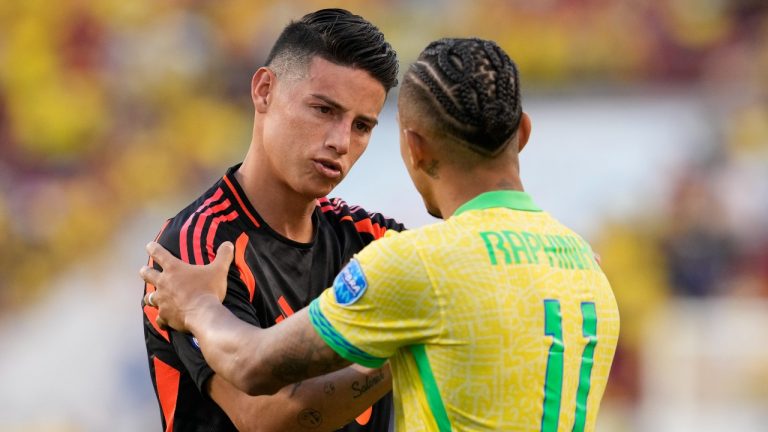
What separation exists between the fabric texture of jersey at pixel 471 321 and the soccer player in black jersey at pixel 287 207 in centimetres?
72

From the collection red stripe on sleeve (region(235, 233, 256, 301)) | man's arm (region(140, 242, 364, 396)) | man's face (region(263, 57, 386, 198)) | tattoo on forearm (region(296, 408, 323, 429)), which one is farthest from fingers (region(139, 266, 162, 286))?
man's face (region(263, 57, 386, 198))

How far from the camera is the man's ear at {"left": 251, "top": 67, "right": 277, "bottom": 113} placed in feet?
11.9

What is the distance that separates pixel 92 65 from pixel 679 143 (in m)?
5.73

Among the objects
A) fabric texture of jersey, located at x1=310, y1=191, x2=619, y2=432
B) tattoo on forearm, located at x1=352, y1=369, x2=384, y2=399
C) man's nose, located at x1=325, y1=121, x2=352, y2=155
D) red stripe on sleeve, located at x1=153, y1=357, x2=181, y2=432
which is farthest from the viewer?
man's nose, located at x1=325, y1=121, x2=352, y2=155

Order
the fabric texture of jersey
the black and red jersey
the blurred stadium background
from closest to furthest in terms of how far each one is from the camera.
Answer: the fabric texture of jersey
the black and red jersey
the blurred stadium background

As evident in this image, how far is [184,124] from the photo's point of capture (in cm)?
1015

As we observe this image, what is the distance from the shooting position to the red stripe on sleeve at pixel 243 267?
319 centimetres

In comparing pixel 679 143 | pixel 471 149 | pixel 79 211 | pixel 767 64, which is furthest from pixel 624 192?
pixel 471 149

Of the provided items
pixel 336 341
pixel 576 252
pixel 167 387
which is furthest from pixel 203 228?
pixel 576 252

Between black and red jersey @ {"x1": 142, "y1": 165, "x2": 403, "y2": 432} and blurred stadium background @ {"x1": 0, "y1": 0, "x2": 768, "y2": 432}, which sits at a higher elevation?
blurred stadium background @ {"x1": 0, "y1": 0, "x2": 768, "y2": 432}

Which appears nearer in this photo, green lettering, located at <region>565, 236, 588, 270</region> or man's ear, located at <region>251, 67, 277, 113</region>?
green lettering, located at <region>565, 236, 588, 270</region>

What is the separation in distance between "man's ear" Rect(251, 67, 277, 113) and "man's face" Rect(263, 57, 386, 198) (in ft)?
0.37

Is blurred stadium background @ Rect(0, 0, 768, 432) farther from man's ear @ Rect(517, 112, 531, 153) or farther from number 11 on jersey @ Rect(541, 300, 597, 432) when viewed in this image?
number 11 on jersey @ Rect(541, 300, 597, 432)

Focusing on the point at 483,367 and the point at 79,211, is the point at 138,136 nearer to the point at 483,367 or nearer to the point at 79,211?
the point at 79,211
